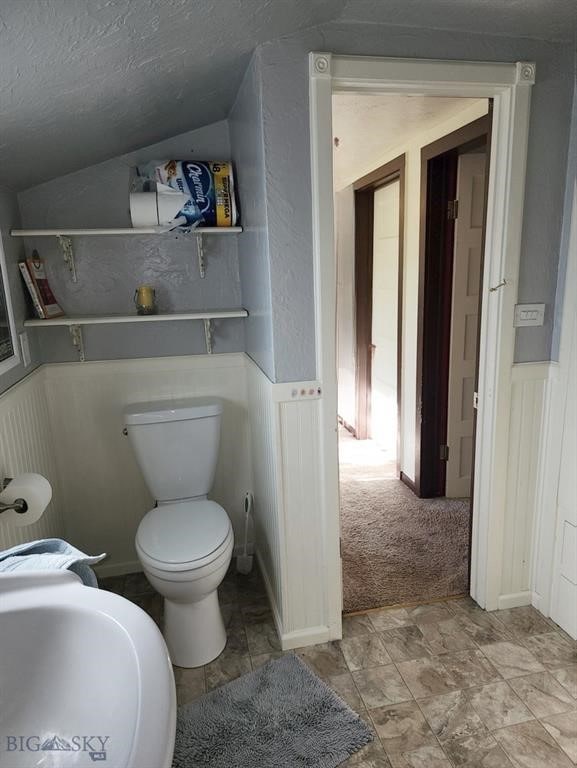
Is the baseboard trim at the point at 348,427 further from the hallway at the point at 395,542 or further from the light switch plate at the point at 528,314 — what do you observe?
the light switch plate at the point at 528,314

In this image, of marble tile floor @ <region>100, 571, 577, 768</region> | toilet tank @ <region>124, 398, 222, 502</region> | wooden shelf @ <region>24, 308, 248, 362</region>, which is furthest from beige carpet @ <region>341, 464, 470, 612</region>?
wooden shelf @ <region>24, 308, 248, 362</region>

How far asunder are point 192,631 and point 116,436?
0.92m

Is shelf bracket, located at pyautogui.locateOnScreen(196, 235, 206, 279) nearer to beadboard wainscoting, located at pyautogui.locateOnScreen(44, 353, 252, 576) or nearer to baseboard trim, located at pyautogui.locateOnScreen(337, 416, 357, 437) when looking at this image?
beadboard wainscoting, located at pyautogui.locateOnScreen(44, 353, 252, 576)

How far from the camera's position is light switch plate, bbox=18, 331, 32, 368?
6.54 feet

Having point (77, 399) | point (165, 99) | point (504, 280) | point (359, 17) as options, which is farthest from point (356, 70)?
point (77, 399)

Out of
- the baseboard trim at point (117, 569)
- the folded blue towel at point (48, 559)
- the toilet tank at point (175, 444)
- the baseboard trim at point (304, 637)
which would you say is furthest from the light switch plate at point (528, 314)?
the baseboard trim at point (117, 569)

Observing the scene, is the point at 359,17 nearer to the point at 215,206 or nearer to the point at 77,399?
the point at 215,206

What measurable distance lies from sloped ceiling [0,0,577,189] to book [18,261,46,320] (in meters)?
0.31

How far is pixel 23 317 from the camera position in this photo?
207 centimetres

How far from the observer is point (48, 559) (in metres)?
1.03

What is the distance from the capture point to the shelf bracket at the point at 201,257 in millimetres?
2293

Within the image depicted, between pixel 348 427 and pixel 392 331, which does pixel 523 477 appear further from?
pixel 348 427

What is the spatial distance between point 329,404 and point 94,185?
1.37 meters

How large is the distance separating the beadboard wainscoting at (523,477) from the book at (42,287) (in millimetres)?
1856
